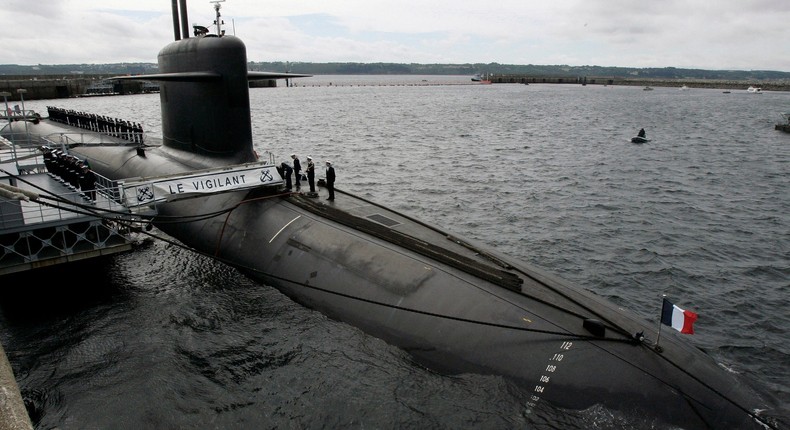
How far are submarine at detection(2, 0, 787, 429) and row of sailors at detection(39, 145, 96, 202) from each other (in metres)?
2.31

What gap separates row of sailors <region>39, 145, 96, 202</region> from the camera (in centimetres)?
1447

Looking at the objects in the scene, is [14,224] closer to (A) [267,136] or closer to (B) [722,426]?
(B) [722,426]

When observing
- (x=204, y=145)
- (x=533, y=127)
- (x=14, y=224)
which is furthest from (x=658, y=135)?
(x=14, y=224)

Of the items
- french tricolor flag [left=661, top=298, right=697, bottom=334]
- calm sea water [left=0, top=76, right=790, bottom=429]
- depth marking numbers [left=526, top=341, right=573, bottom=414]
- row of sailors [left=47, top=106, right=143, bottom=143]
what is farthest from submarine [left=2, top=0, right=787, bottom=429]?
row of sailors [left=47, top=106, right=143, bottom=143]

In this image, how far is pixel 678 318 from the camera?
7.62 metres

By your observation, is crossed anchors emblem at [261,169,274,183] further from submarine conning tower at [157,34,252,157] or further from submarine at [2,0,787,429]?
submarine conning tower at [157,34,252,157]

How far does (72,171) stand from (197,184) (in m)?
4.95

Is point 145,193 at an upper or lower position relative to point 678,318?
upper

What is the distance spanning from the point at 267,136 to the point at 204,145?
35983 mm

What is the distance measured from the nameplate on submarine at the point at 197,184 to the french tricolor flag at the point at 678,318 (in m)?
10.0

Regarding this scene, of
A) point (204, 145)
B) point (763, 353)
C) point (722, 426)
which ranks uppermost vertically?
point (204, 145)

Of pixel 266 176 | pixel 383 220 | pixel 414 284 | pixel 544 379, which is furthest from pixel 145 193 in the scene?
pixel 544 379

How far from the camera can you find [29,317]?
1240 cm

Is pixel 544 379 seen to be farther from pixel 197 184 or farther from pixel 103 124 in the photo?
pixel 103 124
